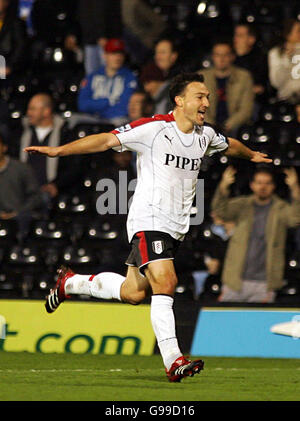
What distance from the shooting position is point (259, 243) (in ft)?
36.0

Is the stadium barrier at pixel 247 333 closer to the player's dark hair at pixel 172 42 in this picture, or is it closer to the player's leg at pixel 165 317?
the player's leg at pixel 165 317

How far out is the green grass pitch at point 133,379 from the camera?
6633mm

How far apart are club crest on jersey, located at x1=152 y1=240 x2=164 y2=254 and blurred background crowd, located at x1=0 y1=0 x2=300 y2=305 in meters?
3.36

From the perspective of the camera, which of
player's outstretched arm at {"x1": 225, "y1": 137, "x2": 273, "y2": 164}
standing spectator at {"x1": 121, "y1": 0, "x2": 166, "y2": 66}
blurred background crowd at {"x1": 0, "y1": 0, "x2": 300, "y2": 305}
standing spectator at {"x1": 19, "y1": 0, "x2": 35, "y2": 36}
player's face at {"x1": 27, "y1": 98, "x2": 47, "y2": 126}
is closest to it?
player's outstretched arm at {"x1": 225, "y1": 137, "x2": 273, "y2": 164}

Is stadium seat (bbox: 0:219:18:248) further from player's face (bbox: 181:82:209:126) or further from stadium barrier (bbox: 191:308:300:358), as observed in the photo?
player's face (bbox: 181:82:209:126)

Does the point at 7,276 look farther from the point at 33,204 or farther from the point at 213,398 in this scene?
the point at 213,398

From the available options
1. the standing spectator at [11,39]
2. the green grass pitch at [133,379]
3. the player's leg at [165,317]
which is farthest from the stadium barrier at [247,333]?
the standing spectator at [11,39]

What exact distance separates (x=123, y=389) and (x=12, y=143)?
6.59 metres

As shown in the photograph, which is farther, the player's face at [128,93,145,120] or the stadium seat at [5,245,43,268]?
the stadium seat at [5,245,43,268]

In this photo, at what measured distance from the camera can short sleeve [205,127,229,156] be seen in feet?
27.0

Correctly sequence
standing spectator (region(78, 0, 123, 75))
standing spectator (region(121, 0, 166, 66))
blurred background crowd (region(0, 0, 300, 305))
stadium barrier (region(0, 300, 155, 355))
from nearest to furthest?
stadium barrier (region(0, 300, 155, 355))
blurred background crowd (region(0, 0, 300, 305))
standing spectator (region(121, 0, 166, 66))
standing spectator (region(78, 0, 123, 75))

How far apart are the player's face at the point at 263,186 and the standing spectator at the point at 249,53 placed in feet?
5.88

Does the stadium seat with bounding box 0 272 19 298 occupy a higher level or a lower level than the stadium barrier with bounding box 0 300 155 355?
higher

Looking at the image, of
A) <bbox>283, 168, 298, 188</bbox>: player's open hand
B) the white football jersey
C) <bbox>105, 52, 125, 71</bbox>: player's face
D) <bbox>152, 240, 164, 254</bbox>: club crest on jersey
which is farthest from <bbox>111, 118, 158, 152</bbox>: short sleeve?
<bbox>105, 52, 125, 71</bbox>: player's face
